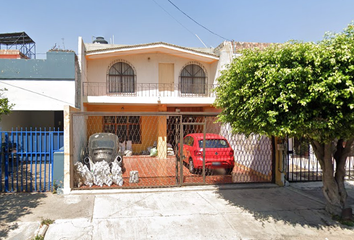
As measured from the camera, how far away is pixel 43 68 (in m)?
9.97

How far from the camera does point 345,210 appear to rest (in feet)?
16.9

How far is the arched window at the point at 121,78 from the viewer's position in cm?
1335

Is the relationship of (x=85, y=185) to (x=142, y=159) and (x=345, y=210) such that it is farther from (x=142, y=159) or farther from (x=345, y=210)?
(x=345, y=210)

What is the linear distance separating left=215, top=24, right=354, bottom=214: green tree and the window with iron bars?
10180mm

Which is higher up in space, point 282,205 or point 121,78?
point 121,78

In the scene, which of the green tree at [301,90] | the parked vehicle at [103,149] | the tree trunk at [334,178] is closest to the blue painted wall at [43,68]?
the parked vehicle at [103,149]

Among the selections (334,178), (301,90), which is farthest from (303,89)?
(334,178)

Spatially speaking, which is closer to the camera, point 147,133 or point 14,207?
point 14,207

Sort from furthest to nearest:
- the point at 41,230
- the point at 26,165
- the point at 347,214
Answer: the point at 26,165, the point at 347,214, the point at 41,230

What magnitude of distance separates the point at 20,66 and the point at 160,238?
920 cm

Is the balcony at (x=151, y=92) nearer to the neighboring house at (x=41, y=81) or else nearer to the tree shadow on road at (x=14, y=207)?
the neighboring house at (x=41, y=81)

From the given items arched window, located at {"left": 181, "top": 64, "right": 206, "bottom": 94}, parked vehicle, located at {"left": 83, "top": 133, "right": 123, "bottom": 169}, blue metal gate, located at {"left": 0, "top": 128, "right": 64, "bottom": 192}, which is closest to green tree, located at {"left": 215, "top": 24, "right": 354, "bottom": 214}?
blue metal gate, located at {"left": 0, "top": 128, "right": 64, "bottom": 192}

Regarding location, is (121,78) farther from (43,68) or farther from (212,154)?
(212,154)

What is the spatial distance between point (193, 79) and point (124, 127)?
199 inches
